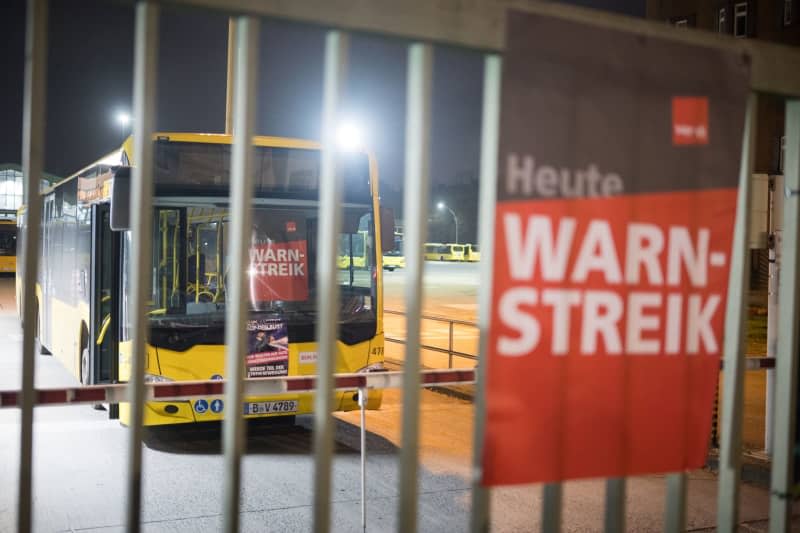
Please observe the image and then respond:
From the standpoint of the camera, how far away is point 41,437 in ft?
31.7

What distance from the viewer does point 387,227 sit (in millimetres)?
9609

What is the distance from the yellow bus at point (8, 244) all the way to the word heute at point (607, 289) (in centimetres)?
4737

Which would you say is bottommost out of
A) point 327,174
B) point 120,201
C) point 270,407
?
point 270,407

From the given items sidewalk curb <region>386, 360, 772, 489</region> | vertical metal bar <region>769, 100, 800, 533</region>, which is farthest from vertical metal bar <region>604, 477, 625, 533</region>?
sidewalk curb <region>386, 360, 772, 489</region>

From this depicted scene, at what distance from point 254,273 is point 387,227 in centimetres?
167

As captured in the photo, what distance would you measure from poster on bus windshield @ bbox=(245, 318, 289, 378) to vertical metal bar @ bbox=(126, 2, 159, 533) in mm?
6581

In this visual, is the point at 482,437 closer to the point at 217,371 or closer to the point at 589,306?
the point at 589,306

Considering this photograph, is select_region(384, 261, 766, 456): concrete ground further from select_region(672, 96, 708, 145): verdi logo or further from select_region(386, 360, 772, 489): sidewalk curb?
select_region(672, 96, 708, 145): verdi logo

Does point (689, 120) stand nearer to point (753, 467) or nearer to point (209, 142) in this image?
point (753, 467)

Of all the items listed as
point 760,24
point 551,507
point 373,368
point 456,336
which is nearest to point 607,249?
point 551,507

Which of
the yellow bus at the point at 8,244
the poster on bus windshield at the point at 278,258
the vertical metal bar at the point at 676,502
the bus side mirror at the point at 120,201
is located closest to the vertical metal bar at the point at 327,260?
the vertical metal bar at the point at 676,502

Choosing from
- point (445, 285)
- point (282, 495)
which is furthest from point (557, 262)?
point (445, 285)

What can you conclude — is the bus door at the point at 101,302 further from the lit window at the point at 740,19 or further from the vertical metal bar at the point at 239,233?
the lit window at the point at 740,19

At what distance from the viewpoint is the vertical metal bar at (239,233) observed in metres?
2.26
